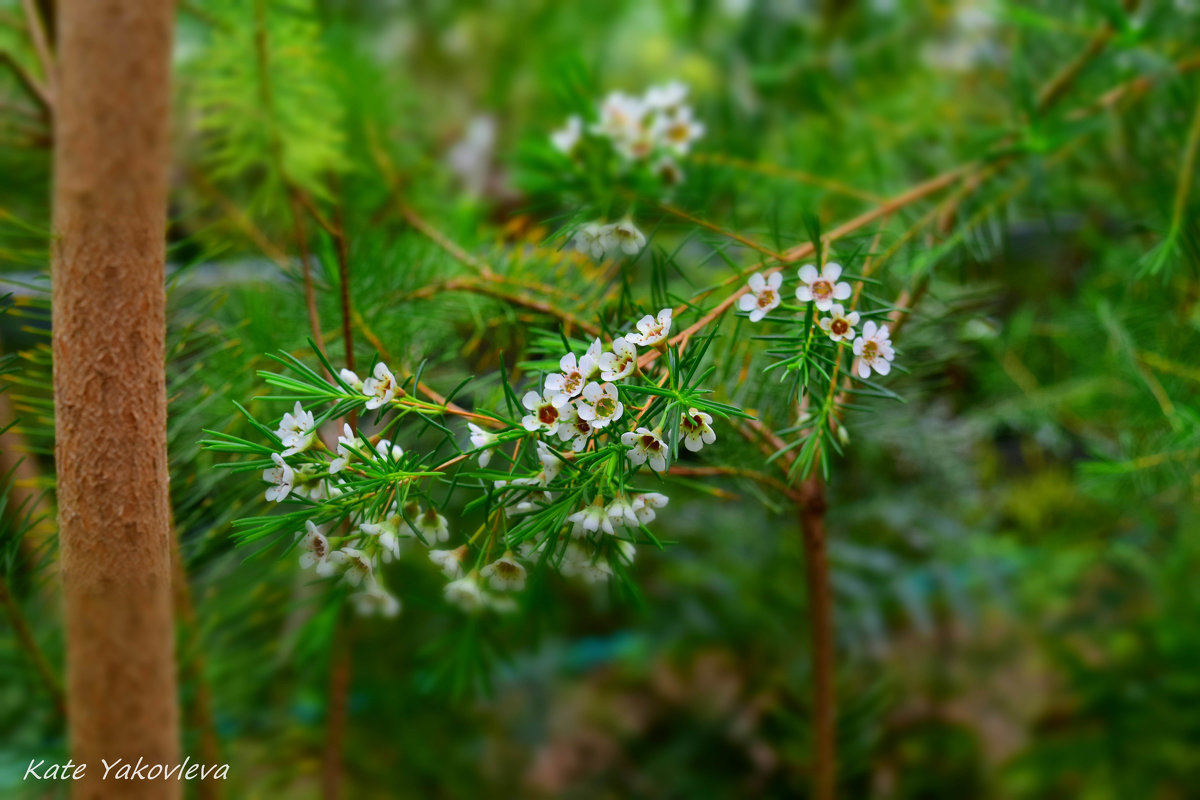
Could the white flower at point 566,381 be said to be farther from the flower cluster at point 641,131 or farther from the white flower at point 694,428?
the flower cluster at point 641,131

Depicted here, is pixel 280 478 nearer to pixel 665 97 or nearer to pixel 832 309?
pixel 832 309

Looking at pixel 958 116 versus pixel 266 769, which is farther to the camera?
Answer: pixel 958 116

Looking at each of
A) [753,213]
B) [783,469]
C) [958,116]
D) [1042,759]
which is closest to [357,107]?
[753,213]

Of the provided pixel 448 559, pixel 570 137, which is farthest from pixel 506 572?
pixel 570 137

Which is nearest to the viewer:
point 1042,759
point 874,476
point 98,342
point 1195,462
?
point 98,342

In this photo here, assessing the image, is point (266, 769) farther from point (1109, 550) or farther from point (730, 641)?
point (1109, 550)

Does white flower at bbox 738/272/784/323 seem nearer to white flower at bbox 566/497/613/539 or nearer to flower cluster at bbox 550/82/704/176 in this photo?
white flower at bbox 566/497/613/539

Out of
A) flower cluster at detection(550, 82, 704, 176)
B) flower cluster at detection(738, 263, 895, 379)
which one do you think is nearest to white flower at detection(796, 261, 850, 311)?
flower cluster at detection(738, 263, 895, 379)
